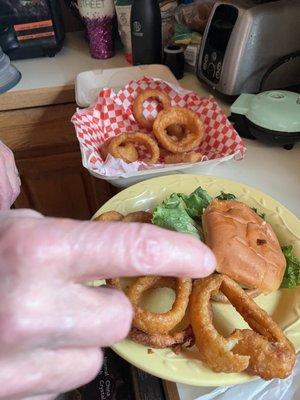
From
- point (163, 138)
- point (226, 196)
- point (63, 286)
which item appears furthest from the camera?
point (163, 138)

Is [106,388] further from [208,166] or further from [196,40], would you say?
[196,40]

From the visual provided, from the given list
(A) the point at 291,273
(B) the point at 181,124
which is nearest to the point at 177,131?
(B) the point at 181,124

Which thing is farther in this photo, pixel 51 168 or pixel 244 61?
pixel 51 168

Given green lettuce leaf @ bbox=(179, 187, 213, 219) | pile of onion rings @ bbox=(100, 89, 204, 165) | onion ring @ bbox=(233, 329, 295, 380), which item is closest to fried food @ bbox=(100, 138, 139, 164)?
pile of onion rings @ bbox=(100, 89, 204, 165)

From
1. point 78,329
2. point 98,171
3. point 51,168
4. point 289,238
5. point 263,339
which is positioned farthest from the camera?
point 51,168

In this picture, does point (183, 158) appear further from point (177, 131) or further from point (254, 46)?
point (254, 46)

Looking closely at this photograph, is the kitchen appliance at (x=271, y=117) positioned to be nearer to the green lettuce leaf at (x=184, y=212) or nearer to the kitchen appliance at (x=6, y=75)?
the green lettuce leaf at (x=184, y=212)

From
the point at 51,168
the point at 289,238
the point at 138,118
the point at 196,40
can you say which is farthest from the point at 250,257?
the point at 51,168
